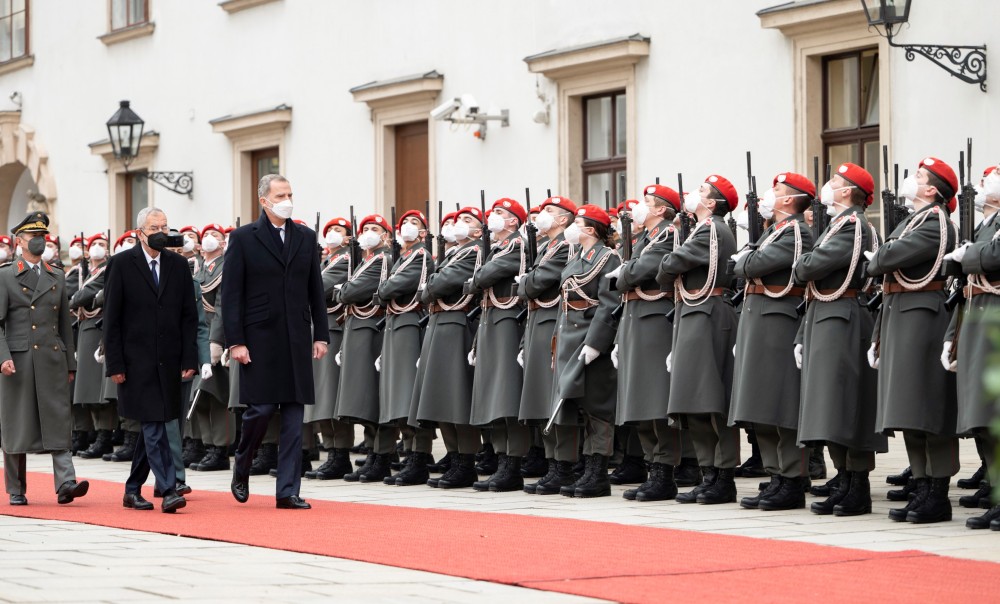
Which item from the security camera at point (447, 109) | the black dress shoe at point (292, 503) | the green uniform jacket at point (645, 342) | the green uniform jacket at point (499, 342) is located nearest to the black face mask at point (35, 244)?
the black dress shoe at point (292, 503)

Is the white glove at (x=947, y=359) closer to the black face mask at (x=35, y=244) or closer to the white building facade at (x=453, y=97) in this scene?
the white building facade at (x=453, y=97)

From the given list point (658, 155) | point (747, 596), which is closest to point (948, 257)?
point (747, 596)

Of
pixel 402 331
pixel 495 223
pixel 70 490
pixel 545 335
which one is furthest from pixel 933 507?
pixel 70 490

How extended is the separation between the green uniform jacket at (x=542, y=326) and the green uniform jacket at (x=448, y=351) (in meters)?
0.62

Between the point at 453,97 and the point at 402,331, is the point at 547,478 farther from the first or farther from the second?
the point at 453,97

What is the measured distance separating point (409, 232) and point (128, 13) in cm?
1265

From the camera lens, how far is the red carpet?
6465 millimetres

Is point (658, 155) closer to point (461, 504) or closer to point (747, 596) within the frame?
point (461, 504)

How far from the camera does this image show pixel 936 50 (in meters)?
12.5

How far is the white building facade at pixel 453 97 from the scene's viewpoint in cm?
1357

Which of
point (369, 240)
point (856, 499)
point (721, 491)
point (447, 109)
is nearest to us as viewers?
point (856, 499)

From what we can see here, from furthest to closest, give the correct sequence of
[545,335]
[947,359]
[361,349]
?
[361,349] < [545,335] < [947,359]

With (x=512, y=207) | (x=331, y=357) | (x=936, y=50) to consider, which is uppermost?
(x=936, y=50)

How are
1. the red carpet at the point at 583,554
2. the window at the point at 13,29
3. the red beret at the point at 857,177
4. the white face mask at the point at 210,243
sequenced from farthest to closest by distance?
the window at the point at 13,29
the white face mask at the point at 210,243
the red beret at the point at 857,177
the red carpet at the point at 583,554
